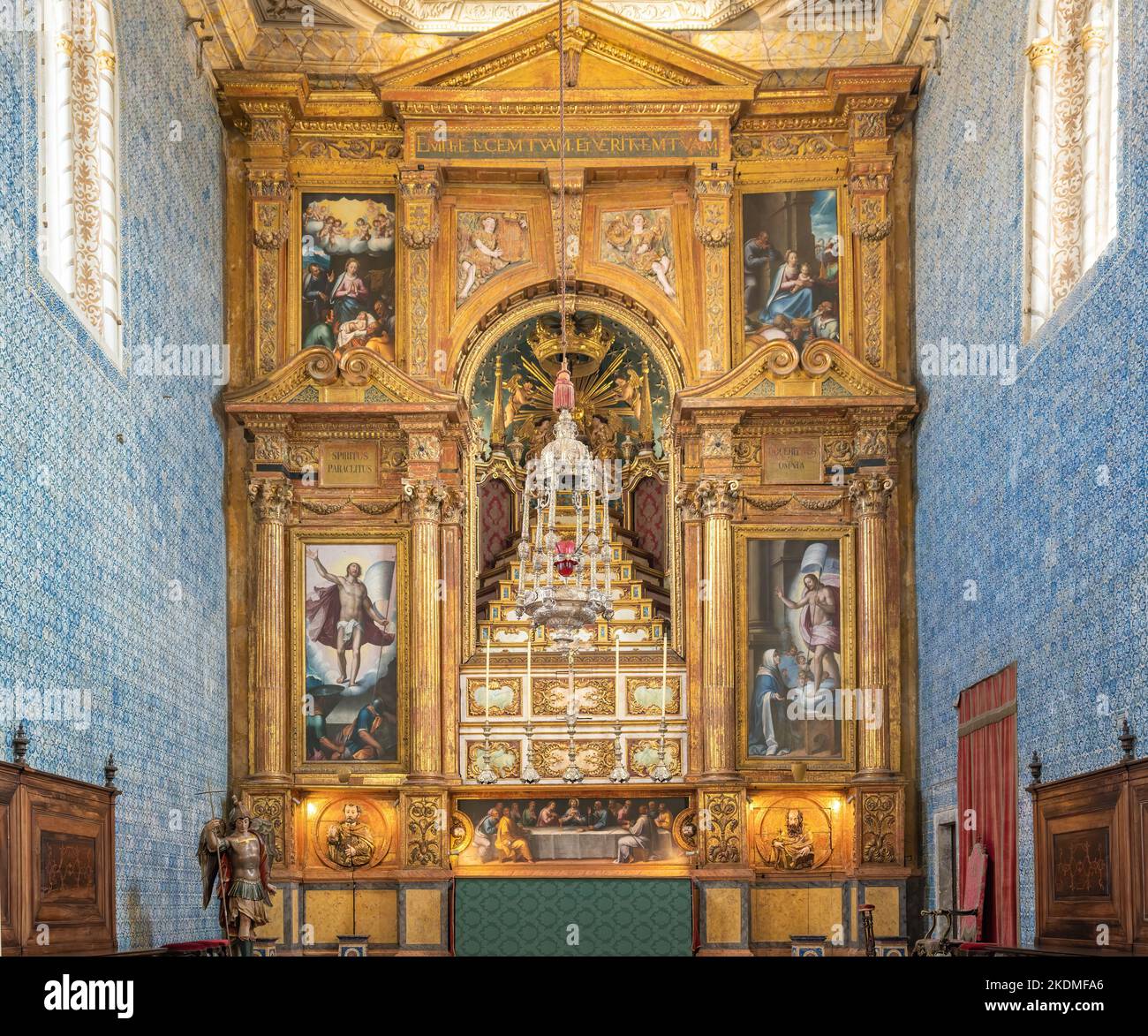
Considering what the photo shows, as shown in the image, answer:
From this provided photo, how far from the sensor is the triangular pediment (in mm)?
26203

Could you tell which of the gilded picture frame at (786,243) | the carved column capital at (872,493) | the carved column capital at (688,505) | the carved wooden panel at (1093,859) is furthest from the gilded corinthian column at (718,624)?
the carved wooden panel at (1093,859)

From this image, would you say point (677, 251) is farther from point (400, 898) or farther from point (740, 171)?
point (400, 898)

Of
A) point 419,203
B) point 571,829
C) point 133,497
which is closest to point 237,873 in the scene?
point 133,497

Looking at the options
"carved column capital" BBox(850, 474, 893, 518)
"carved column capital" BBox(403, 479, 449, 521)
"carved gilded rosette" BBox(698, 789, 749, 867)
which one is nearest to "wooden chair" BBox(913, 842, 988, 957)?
"carved gilded rosette" BBox(698, 789, 749, 867)

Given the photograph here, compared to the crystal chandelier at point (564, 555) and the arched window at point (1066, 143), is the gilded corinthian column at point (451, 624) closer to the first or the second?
the crystal chandelier at point (564, 555)

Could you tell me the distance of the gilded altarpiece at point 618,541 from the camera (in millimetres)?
25453

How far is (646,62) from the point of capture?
2658 centimetres

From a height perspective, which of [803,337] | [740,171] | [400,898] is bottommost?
[400,898]

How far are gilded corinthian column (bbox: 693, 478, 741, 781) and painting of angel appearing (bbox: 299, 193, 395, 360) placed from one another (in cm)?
505

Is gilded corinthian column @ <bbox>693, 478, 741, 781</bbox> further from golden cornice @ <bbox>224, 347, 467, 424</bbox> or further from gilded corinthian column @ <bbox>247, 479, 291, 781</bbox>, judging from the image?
gilded corinthian column @ <bbox>247, 479, 291, 781</bbox>

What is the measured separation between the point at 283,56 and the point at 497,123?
321cm
